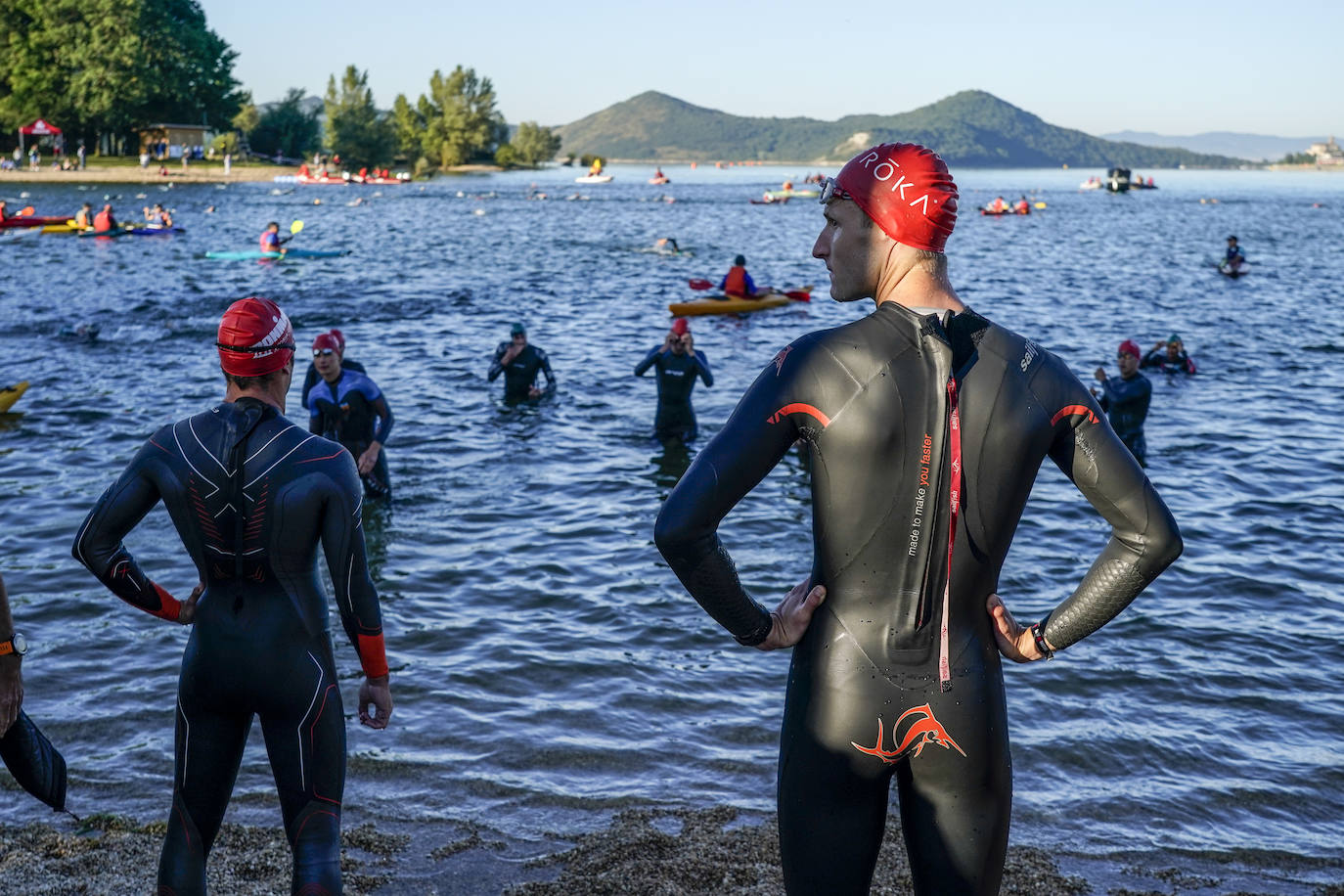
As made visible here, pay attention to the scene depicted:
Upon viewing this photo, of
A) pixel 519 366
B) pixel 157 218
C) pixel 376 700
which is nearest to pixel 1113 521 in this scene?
pixel 376 700

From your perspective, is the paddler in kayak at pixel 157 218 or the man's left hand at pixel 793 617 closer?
the man's left hand at pixel 793 617

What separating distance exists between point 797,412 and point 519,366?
1458 centimetres

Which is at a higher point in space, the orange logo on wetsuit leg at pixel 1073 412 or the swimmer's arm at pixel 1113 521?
the orange logo on wetsuit leg at pixel 1073 412

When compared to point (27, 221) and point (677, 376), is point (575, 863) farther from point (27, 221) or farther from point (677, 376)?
point (27, 221)

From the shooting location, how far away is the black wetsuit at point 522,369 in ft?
53.8

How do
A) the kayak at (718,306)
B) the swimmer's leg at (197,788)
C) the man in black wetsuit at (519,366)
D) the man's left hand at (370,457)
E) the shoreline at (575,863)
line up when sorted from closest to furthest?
the swimmer's leg at (197,788) < the shoreline at (575,863) < the man's left hand at (370,457) < the man in black wetsuit at (519,366) < the kayak at (718,306)

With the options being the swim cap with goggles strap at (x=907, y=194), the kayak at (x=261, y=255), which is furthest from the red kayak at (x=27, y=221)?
the swim cap with goggles strap at (x=907, y=194)

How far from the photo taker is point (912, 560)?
9.20 feet

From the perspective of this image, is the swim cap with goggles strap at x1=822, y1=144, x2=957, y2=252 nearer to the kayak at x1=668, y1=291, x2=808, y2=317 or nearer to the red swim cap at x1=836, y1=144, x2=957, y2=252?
the red swim cap at x1=836, y1=144, x2=957, y2=252

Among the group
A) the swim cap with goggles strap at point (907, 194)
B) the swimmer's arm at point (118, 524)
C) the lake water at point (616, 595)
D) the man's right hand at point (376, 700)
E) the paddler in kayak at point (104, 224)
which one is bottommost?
the lake water at point (616, 595)

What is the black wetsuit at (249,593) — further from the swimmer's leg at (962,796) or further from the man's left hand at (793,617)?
the swimmer's leg at (962,796)

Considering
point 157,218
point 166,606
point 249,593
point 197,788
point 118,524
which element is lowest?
point 197,788

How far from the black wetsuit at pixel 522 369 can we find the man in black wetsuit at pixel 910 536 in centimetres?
1346

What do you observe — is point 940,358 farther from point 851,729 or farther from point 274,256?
point 274,256
